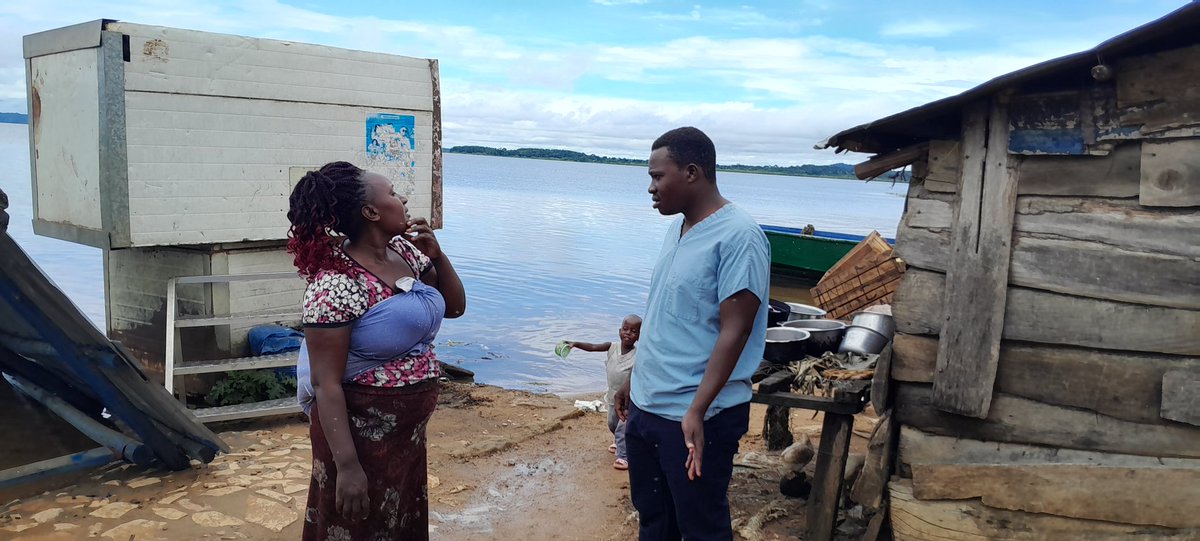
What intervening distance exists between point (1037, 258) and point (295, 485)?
449 centimetres

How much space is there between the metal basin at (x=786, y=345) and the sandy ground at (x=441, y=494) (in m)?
0.94

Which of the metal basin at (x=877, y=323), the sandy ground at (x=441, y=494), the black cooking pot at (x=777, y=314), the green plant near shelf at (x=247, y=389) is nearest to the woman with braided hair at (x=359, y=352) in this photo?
the sandy ground at (x=441, y=494)

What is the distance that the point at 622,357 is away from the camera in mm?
5461

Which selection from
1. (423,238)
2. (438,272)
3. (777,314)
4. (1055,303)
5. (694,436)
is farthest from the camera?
(777,314)

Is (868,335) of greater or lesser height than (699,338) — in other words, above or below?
below

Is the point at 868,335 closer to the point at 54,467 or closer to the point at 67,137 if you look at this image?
the point at 54,467

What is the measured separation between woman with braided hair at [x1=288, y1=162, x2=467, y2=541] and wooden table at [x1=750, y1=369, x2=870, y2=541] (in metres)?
2.28

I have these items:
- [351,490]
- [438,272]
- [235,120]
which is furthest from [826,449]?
[235,120]

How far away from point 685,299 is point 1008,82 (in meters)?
1.97

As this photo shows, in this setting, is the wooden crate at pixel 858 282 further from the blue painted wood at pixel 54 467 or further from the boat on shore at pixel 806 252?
the boat on shore at pixel 806 252

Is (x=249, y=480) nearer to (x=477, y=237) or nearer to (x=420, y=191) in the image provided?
(x=420, y=191)

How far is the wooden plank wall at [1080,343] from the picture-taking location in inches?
143

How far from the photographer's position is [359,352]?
278 cm

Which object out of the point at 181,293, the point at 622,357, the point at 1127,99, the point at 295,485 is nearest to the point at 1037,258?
the point at 1127,99
